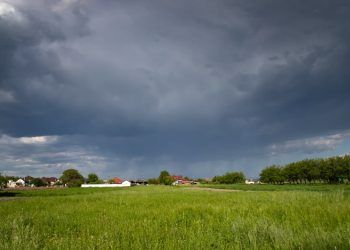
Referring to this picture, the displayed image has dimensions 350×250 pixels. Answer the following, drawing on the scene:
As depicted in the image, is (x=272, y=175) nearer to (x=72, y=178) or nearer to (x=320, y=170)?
(x=320, y=170)

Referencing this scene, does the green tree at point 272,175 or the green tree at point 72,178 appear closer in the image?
the green tree at point 272,175

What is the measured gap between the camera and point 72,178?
177625 mm

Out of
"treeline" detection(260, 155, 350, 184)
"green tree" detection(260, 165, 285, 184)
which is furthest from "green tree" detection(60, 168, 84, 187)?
"treeline" detection(260, 155, 350, 184)

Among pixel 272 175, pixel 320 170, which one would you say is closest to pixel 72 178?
pixel 272 175

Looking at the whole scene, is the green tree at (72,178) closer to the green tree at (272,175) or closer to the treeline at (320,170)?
the green tree at (272,175)

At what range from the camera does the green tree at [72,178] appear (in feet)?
571

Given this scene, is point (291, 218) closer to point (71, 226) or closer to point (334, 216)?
point (334, 216)

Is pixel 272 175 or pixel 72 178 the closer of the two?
pixel 272 175

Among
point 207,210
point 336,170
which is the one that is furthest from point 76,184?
point 207,210

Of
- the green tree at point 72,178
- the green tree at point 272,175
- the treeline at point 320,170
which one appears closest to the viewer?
the treeline at point 320,170

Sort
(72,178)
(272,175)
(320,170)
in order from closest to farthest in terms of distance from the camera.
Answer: (320,170), (272,175), (72,178)

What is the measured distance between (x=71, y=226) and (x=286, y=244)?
7.99 meters

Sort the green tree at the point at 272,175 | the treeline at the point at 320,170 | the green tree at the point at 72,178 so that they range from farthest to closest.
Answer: the green tree at the point at 72,178, the green tree at the point at 272,175, the treeline at the point at 320,170

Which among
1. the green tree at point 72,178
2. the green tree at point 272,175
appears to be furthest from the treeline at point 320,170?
the green tree at point 72,178
